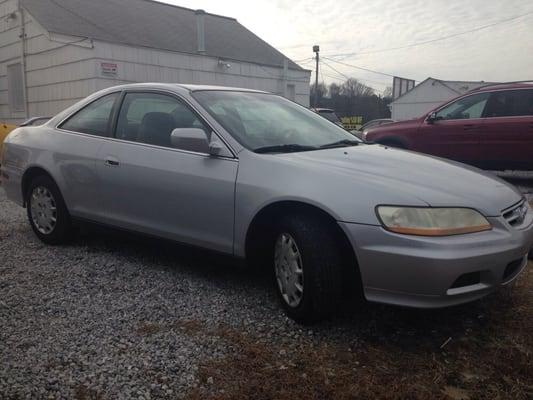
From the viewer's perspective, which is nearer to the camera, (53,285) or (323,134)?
(53,285)

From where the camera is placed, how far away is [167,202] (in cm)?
357

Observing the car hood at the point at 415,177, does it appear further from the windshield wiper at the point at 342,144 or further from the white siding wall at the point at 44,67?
the white siding wall at the point at 44,67

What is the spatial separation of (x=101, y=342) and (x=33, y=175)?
99.1 inches

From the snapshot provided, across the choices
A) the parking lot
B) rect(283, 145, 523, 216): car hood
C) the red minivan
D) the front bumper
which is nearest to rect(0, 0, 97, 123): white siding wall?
the red minivan

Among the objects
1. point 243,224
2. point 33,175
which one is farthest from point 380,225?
point 33,175

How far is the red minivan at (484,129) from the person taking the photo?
7441 millimetres

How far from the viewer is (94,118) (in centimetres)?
434

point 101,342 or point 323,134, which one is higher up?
point 323,134

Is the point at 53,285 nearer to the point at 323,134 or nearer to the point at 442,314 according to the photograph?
the point at 323,134

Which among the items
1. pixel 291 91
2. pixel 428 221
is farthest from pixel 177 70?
pixel 428 221

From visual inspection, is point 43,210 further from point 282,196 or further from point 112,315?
point 282,196

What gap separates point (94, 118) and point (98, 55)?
29.0 ft

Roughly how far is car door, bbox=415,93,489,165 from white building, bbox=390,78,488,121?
36.7 m

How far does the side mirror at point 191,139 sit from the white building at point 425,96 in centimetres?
4245
